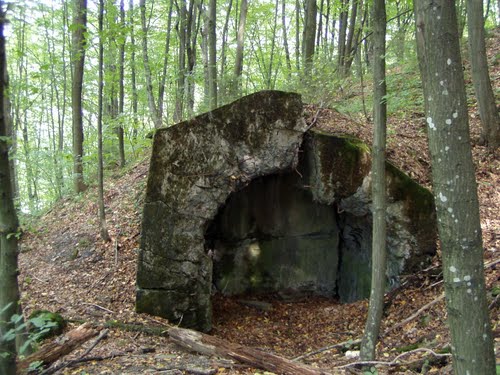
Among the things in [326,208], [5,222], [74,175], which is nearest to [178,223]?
[326,208]

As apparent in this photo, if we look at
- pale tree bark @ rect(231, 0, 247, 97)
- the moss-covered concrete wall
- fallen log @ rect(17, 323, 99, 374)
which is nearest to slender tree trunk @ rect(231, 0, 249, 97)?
pale tree bark @ rect(231, 0, 247, 97)

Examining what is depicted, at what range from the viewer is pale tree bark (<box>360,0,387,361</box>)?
14.5 feet

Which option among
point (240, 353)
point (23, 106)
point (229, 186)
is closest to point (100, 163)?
point (229, 186)

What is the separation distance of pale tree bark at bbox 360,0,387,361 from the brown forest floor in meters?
0.42

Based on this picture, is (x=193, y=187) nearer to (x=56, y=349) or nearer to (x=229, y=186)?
(x=229, y=186)

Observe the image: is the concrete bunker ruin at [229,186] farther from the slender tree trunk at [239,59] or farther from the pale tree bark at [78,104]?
the pale tree bark at [78,104]

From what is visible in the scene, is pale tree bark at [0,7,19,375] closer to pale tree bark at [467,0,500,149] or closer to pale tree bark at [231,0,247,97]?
pale tree bark at [231,0,247,97]

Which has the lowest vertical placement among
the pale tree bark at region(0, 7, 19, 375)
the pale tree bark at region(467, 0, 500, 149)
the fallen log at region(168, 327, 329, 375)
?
the fallen log at region(168, 327, 329, 375)

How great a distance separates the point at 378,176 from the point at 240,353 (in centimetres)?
267

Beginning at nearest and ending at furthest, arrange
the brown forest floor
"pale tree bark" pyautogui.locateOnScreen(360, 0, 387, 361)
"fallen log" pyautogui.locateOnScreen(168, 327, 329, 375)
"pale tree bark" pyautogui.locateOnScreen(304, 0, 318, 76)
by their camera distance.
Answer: "fallen log" pyautogui.locateOnScreen(168, 327, 329, 375) < "pale tree bark" pyautogui.locateOnScreen(360, 0, 387, 361) < the brown forest floor < "pale tree bark" pyautogui.locateOnScreen(304, 0, 318, 76)

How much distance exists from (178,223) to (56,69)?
1052cm

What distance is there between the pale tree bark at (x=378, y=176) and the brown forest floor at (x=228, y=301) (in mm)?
420

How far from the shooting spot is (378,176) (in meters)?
4.57

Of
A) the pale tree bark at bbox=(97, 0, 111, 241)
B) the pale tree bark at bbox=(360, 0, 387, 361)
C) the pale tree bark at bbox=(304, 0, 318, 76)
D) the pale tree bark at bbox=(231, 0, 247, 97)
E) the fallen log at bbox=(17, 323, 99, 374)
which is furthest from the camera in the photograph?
the pale tree bark at bbox=(304, 0, 318, 76)
